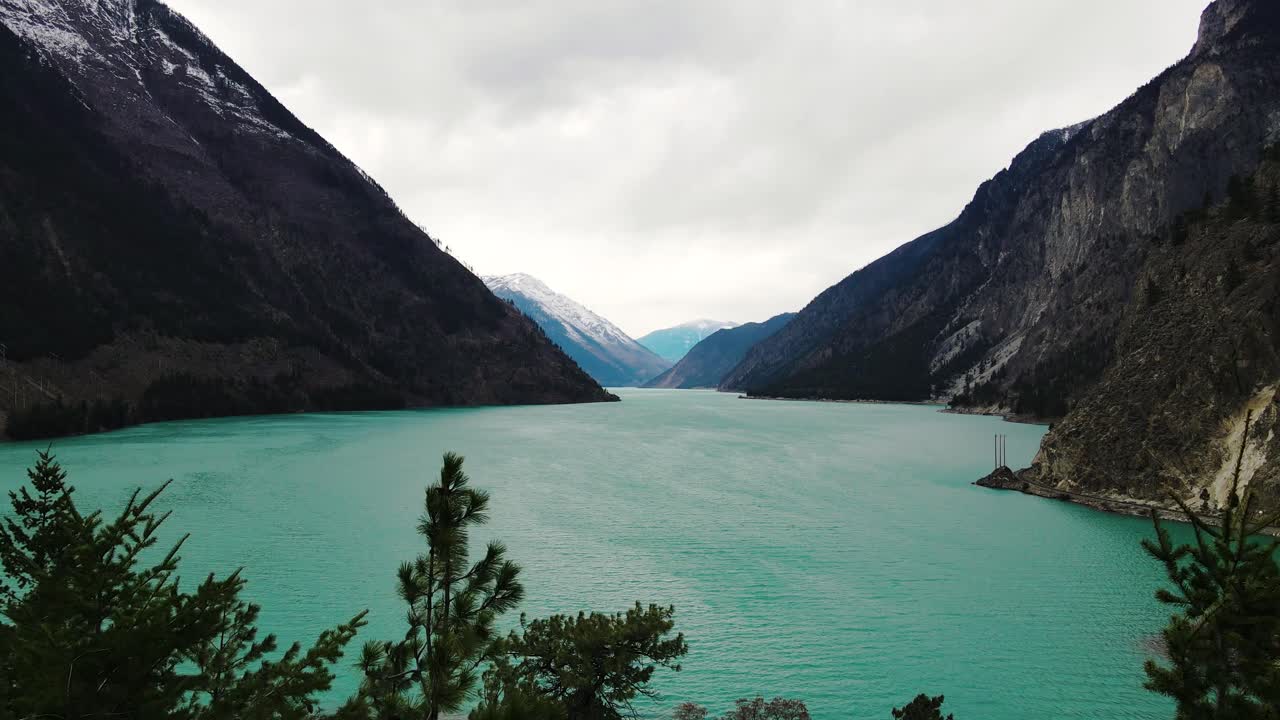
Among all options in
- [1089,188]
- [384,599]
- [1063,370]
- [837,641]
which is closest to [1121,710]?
[837,641]

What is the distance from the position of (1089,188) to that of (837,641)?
173 m

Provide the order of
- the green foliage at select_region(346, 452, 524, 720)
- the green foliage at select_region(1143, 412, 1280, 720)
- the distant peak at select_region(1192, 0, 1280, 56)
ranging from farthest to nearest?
the distant peak at select_region(1192, 0, 1280, 56) < the green foliage at select_region(346, 452, 524, 720) < the green foliage at select_region(1143, 412, 1280, 720)

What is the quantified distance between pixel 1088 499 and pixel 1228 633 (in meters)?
46.2

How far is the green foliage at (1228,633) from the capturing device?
849 centimetres

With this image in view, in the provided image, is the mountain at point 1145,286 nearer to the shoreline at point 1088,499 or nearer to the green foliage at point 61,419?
the shoreline at point 1088,499

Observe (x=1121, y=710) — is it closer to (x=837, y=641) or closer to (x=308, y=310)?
(x=837, y=641)

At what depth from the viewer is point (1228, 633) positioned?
8766 millimetres

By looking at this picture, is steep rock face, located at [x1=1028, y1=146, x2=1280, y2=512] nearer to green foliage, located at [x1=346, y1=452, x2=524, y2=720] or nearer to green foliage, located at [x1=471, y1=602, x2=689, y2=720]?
green foliage, located at [x1=471, y1=602, x2=689, y2=720]

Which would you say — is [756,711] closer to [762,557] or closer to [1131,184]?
[762,557]

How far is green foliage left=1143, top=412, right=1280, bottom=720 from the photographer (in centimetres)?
849

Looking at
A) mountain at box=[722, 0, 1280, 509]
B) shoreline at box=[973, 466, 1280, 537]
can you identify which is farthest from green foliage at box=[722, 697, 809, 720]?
mountain at box=[722, 0, 1280, 509]

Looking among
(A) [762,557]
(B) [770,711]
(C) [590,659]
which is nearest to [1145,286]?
(A) [762,557]

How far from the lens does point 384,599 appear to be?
28.8 m

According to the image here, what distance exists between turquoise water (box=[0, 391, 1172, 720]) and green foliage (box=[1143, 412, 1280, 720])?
11.4 metres
